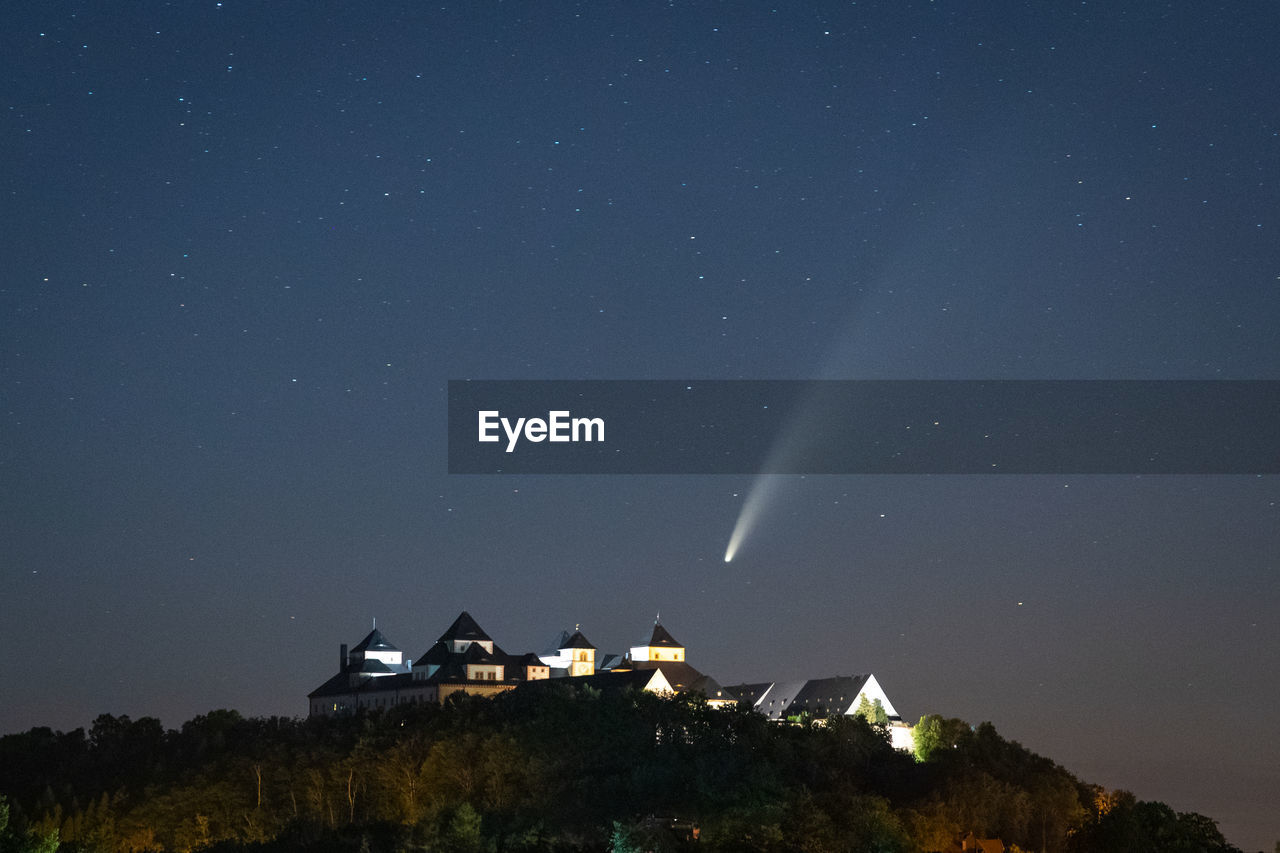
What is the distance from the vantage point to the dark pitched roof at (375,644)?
12912cm

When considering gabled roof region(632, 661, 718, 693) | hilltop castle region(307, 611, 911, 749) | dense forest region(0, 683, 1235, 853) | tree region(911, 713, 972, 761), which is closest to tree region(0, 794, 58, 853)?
dense forest region(0, 683, 1235, 853)

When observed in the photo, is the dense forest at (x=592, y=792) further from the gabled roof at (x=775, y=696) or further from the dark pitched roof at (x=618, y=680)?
the gabled roof at (x=775, y=696)

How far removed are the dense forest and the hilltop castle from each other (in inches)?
284

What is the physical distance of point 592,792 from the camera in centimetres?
8106

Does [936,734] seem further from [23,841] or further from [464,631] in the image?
[23,841]

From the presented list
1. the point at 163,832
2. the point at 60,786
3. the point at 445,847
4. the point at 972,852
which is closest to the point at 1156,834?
the point at 972,852

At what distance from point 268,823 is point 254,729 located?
20.0m

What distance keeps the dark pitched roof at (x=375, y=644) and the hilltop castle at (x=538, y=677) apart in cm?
8

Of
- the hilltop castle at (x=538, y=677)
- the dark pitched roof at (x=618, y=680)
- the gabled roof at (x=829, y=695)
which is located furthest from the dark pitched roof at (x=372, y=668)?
the gabled roof at (x=829, y=695)

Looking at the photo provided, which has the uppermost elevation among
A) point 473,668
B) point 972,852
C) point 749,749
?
point 473,668

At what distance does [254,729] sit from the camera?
11262cm

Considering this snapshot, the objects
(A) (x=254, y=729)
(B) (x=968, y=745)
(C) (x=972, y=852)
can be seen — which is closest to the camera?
(C) (x=972, y=852)

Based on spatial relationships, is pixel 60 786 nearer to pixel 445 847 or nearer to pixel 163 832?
pixel 163 832

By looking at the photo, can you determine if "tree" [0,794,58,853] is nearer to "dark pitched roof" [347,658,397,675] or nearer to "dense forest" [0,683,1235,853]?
"dense forest" [0,683,1235,853]
